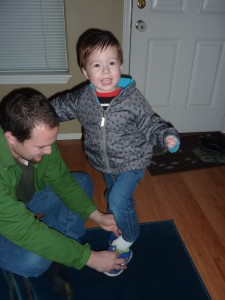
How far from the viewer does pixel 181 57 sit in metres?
2.38

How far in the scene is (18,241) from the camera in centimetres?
100

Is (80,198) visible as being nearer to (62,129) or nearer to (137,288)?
(137,288)

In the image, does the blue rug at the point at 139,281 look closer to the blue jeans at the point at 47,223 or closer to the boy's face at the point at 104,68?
the blue jeans at the point at 47,223

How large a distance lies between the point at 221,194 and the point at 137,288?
0.99m

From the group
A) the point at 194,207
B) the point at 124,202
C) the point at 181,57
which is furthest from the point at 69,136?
the point at 124,202

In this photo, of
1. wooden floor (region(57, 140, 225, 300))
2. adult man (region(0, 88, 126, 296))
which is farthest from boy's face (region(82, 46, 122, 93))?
wooden floor (region(57, 140, 225, 300))

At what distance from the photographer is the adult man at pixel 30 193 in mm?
968

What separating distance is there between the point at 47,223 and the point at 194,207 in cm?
99

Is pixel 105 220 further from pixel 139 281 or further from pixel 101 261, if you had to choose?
pixel 139 281

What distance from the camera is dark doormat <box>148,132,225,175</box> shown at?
224cm

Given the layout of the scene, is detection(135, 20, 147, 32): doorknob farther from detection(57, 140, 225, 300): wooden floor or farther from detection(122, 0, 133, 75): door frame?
detection(57, 140, 225, 300): wooden floor

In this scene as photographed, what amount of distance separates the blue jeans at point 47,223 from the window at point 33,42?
119 cm

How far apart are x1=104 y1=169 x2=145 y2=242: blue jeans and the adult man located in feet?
0.28

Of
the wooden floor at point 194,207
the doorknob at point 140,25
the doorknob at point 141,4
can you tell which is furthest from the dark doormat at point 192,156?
the doorknob at point 141,4
